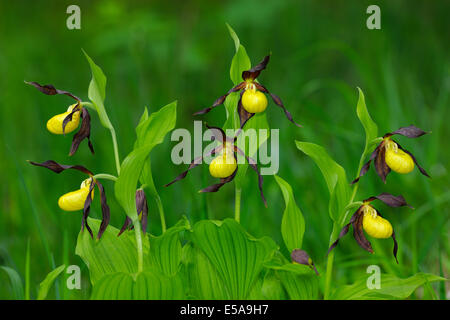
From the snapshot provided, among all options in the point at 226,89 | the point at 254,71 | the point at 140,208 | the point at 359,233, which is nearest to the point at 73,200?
the point at 140,208

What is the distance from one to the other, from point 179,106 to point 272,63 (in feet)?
2.54

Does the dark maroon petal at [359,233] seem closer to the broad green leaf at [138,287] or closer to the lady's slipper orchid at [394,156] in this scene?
the lady's slipper orchid at [394,156]

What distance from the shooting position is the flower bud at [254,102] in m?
0.77

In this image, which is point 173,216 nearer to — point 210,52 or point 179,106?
point 179,106

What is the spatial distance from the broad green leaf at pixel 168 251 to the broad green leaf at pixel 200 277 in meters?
0.02

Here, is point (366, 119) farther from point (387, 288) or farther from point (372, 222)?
point (387, 288)

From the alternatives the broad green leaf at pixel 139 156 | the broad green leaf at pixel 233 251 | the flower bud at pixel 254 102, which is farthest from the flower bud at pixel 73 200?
the flower bud at pixel 254 102

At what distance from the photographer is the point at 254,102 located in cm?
77

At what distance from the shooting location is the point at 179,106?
7.47ft

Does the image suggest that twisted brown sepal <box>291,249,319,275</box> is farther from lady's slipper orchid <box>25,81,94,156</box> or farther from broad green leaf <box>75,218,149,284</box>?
lady's slipper orchid <box>25,81,94,156</box>

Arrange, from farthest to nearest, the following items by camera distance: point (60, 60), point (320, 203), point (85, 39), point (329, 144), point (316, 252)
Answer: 1. point (85, 39)
2. point (60, 60)
3. point (329, 144)
4. point (320, 203)
5. point (316, 252)

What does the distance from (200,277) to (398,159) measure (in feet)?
1.30

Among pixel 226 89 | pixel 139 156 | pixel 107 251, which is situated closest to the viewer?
pixel 139 156
